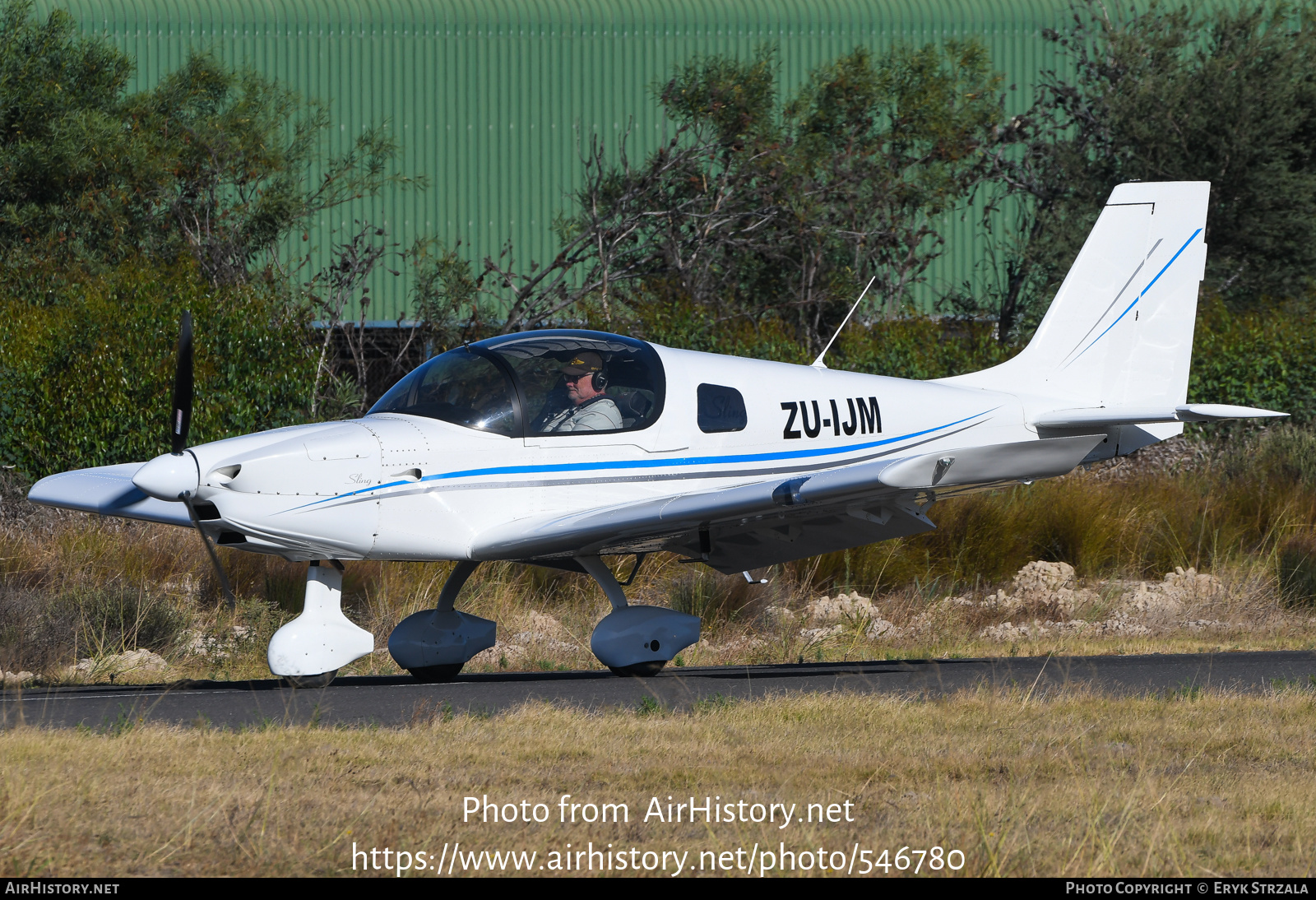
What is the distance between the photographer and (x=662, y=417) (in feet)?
29.6

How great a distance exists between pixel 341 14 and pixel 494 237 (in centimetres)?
465

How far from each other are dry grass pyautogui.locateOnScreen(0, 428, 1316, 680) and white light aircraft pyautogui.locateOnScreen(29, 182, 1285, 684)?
1.78 m

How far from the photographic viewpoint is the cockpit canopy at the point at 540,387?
862 cm

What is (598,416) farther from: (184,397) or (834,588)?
(834,588)

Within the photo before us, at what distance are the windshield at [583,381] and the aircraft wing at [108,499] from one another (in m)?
2.16

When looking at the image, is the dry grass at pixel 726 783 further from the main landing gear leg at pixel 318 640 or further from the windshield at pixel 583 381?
the windshield at pixel 583 381

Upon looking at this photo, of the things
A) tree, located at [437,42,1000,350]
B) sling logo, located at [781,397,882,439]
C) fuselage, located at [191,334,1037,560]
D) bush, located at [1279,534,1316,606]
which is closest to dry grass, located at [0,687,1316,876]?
fuselage, located at [191,334,1037,560]

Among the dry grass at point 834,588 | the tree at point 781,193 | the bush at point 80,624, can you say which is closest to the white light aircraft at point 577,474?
the bush at point 80,624

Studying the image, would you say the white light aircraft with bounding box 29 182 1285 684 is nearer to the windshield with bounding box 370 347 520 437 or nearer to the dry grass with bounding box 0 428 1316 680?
the windshield with bounding box 370 347 520 437

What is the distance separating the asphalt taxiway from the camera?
7.24m

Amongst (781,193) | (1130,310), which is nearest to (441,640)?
(1130,310)

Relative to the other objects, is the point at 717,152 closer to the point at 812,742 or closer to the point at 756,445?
the point at 756,445

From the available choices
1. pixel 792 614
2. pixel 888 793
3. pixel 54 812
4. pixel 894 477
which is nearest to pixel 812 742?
pixel 888 793

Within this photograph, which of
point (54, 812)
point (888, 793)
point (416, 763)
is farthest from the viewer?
point (416, 763)
